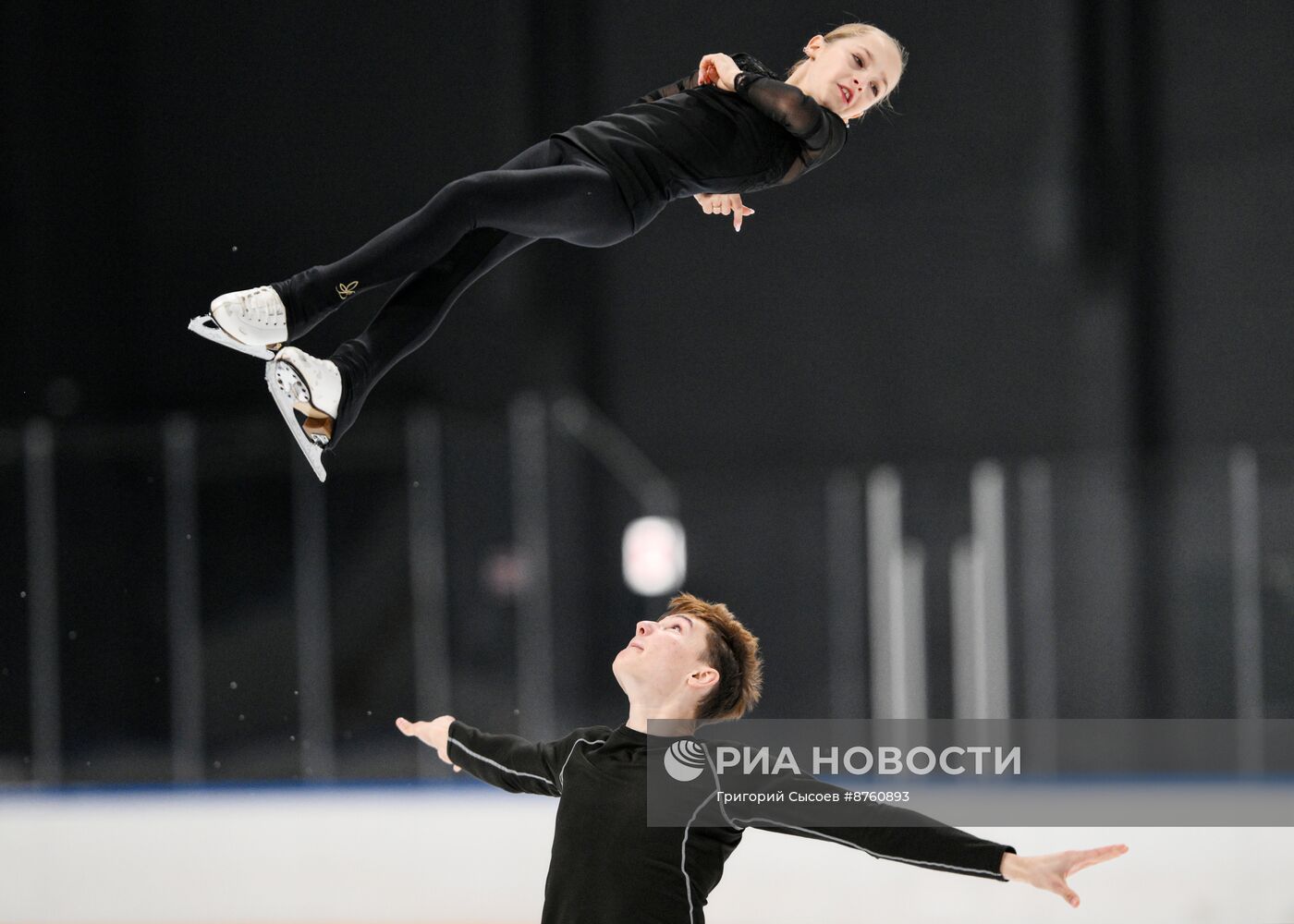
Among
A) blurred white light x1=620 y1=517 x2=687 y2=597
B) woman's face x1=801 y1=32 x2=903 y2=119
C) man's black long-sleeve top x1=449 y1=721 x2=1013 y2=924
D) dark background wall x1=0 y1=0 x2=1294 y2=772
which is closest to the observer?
man's black long-sleeve top x1=449 y1=721 x2=1013 y2=924

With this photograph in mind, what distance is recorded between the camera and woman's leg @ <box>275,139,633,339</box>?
8.58ft

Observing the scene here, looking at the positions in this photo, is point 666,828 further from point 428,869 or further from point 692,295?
point 692,295

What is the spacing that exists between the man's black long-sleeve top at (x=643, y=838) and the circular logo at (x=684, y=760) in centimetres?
3

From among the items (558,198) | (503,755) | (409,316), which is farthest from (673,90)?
(503,755)

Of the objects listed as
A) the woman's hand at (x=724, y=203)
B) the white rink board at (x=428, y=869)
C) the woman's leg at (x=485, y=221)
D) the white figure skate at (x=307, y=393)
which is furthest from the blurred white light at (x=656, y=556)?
the white figure skate at (x=307, y=393)

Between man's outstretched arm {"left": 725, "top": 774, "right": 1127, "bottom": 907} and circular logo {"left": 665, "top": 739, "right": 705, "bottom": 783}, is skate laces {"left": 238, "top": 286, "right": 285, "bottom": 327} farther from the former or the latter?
man's outstretched arm {"left": 725, "top": 774, "right": 1127, "bottom": 907}

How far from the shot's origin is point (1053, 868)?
2330 mm

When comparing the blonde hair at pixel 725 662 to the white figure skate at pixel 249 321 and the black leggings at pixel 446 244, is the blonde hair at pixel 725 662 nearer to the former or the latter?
the black leggings at pixel 446 244

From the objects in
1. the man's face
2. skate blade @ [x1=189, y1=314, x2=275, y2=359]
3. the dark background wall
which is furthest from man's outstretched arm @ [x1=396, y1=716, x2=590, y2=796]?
the dark background wall

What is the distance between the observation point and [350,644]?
247 inches

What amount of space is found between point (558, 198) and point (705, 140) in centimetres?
37

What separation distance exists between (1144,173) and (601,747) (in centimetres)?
538

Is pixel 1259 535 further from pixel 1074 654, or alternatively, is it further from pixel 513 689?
pixel 513 689

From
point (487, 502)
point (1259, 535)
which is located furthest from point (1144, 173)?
point (487, 502)
